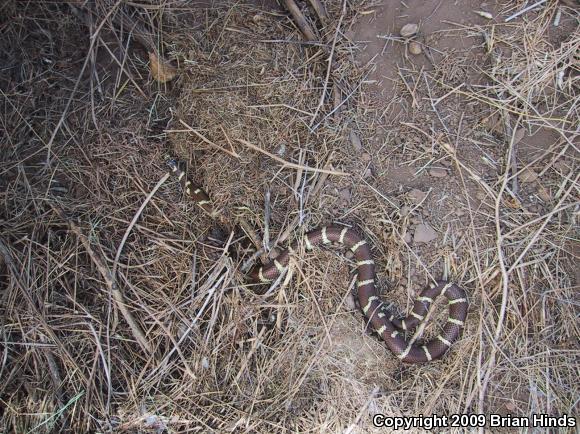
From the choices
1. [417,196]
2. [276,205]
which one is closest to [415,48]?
[417,196]

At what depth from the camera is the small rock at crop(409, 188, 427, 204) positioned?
405 cm

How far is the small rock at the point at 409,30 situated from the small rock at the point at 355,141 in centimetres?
105

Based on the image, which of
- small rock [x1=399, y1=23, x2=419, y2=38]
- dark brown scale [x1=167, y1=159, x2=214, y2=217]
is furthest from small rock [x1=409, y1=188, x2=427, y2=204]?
dark brown scale [x1=167, y1=159, x2=214, y2=217]

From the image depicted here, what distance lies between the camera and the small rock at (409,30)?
13.3 ft

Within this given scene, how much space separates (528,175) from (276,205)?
7.86 feet

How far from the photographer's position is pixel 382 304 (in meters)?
4.02

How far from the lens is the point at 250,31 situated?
13.4 ft

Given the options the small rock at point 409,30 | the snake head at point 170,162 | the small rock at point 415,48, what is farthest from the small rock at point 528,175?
the snake head at point 170,162

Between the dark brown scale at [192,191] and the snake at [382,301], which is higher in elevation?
the dark brown scale at [192,191]

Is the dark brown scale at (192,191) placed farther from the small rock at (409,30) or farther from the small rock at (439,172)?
the small rock at (409,30)

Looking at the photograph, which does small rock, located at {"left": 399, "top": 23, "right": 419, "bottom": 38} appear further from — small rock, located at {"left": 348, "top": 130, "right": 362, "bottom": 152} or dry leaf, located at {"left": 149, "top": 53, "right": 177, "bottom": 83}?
dry leaf, located at {"left": 149, "top": 53, "right": 177, "bottom": 83}

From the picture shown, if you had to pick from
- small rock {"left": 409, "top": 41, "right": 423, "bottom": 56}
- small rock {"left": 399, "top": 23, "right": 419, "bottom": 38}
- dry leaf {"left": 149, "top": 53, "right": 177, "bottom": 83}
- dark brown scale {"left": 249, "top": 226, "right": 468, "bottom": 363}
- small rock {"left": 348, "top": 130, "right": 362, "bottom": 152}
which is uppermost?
dry leaf {"left": 149, "top": 53, "right": 177, "bottom": 83}

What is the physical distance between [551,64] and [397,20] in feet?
4.86

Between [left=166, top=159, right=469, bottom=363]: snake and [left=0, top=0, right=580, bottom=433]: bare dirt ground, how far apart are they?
102 mm
